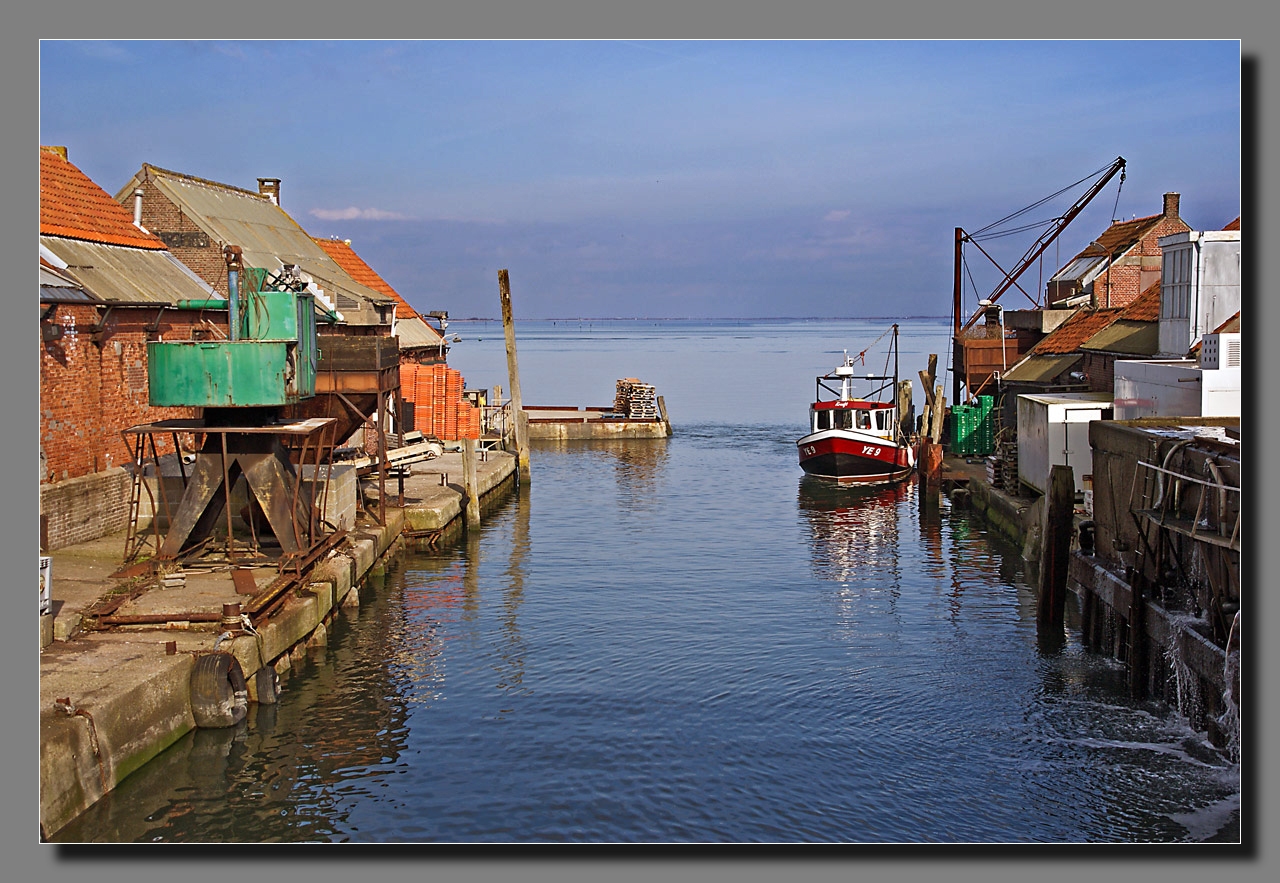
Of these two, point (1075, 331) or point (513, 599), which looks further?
point (1075, 331)

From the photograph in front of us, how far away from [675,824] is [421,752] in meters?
3.74

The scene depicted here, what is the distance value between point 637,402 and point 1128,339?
27777 millimetres

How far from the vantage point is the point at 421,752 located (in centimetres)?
1497

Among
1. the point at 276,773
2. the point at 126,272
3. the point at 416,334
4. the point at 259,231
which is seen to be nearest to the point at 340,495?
the point at 126,272

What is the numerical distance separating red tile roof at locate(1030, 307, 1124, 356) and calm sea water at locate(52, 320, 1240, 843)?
11.1 m

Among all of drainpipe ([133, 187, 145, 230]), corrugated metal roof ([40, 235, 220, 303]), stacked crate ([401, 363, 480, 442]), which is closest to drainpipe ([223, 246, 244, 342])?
corrugated metal roof ([40, 235, 220, 303])

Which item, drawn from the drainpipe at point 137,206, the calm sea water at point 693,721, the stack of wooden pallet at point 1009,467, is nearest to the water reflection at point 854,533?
the calm sea water at point 693,721

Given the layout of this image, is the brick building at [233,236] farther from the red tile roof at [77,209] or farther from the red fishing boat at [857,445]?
the red fishing boat at [857,445]

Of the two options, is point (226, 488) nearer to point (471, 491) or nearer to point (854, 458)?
point (471, 491)

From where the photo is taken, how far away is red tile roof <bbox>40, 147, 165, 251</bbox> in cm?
2469

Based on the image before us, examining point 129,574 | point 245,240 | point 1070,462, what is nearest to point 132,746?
point 129,574

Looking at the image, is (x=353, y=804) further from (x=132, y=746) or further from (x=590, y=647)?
(x=590, y=647)

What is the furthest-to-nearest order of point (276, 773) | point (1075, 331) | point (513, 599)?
point (1075, 331)
point (513, 599)
point (276, 773)

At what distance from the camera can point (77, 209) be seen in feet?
85.6
